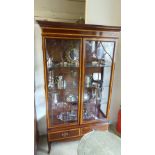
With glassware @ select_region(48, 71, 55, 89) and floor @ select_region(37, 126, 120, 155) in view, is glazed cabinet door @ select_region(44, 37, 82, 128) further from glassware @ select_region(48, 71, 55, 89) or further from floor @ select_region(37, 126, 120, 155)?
floor @ select_region(37, 126, 120, 155)

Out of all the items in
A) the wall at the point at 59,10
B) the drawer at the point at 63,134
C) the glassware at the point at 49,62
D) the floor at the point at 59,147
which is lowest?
the floor at the point at 59,147

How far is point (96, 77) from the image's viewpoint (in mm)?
2400

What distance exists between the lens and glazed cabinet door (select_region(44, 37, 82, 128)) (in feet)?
6.88

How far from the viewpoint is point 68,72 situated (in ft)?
7.43

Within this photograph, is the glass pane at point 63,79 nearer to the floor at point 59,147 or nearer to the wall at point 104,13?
the floor at point 59,147

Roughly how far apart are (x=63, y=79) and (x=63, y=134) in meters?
0.73

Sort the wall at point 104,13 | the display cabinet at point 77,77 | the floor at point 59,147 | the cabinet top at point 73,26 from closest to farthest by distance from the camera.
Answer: the cabinet top at point 73,26
the display cabinet at point 77,77
the floor at point 59,147
the wall at point 104,13

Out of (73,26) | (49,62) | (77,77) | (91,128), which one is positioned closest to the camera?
(73,26)

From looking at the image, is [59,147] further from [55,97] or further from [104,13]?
[104,13]

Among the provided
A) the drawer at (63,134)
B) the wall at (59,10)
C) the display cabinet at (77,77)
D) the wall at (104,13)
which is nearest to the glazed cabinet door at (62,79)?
the display cabinet at (77,77)

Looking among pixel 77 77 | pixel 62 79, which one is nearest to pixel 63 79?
pixel 62 79

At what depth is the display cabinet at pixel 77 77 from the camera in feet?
6.75

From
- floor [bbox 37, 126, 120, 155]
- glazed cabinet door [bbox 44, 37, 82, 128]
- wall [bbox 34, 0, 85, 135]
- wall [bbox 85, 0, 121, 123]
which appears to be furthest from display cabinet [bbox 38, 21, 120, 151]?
wall [bbox 85, 0, 121, 123]
